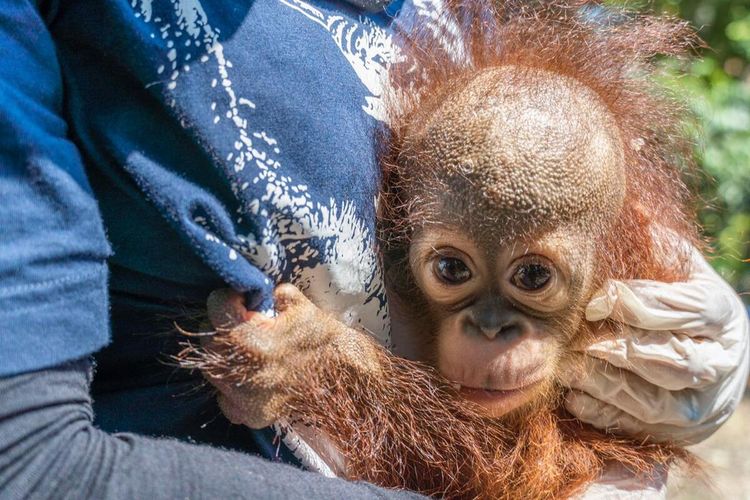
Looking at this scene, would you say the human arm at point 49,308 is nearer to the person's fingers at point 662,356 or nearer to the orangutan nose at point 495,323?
the orangutan nose at point 495,323

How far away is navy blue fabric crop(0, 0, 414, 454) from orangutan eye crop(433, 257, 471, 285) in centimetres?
10

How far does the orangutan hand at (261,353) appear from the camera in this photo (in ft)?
3.43

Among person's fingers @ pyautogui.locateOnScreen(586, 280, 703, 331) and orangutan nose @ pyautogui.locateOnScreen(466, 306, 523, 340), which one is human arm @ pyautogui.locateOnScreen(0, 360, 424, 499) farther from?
person's fingers @ pyautogui.locateOnScreen(586, 280, 703, 331)

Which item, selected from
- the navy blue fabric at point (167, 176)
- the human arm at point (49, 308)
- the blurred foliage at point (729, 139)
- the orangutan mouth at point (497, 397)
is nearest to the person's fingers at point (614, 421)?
the orangutan mouth at point (497, 397)

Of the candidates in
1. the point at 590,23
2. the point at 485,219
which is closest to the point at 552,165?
the point at 485,219

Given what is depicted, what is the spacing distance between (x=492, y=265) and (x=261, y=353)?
358mm

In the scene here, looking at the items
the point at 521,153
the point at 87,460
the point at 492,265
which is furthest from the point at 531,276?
the point at 87,460

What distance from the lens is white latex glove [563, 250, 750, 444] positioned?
1.28 m

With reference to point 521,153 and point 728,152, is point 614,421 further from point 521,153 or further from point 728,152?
point 728,152

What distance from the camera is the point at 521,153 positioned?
115cm

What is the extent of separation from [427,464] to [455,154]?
0.46m

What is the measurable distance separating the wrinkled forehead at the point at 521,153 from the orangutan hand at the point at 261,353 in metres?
0.27

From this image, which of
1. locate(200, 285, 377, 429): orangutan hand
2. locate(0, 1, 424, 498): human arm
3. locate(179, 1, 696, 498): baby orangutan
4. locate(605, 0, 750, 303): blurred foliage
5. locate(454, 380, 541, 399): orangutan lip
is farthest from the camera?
locate(605, 0, 750, 303): blurred foliage

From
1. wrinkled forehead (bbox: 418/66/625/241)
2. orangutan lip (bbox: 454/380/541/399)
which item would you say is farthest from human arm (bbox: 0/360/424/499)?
wrinkled forehead (bbox: 418/66/625/241)
